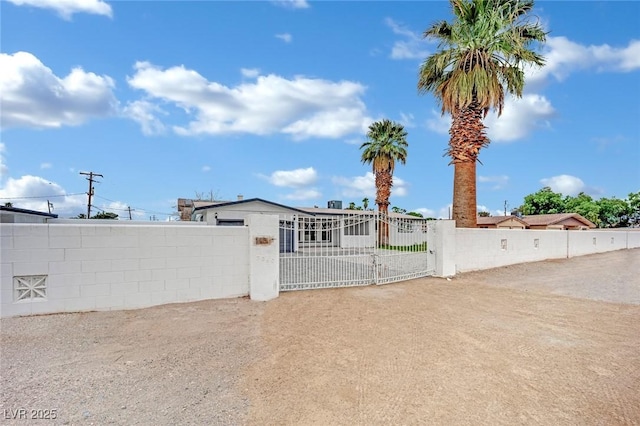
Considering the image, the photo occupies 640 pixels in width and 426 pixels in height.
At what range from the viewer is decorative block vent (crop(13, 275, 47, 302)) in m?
6.35

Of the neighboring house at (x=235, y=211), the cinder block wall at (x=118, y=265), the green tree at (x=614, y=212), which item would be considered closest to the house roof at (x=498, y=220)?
the green tree at (x=614, y=212)

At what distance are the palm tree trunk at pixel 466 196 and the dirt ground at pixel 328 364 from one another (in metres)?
5.92

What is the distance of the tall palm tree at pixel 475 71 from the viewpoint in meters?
13.4

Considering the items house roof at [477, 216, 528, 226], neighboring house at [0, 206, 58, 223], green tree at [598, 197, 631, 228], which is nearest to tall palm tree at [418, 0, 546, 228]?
neighboring house at [0, 206, 58, 223]

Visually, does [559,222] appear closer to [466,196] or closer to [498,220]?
[498,220]

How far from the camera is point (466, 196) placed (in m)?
13.7

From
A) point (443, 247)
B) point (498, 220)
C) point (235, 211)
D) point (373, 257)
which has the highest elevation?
point (235, 211)

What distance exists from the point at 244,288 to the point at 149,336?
2796 mm

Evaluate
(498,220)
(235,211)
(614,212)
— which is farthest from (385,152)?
(614,212)

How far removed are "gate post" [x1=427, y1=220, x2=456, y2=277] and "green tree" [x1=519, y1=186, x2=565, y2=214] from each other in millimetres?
45957

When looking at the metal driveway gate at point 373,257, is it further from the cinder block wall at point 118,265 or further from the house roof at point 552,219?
the house roof at point 552,219

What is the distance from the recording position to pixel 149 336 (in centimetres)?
559

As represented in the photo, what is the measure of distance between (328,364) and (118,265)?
4985 millimetres

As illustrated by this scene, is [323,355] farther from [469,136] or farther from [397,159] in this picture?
[397,159]
